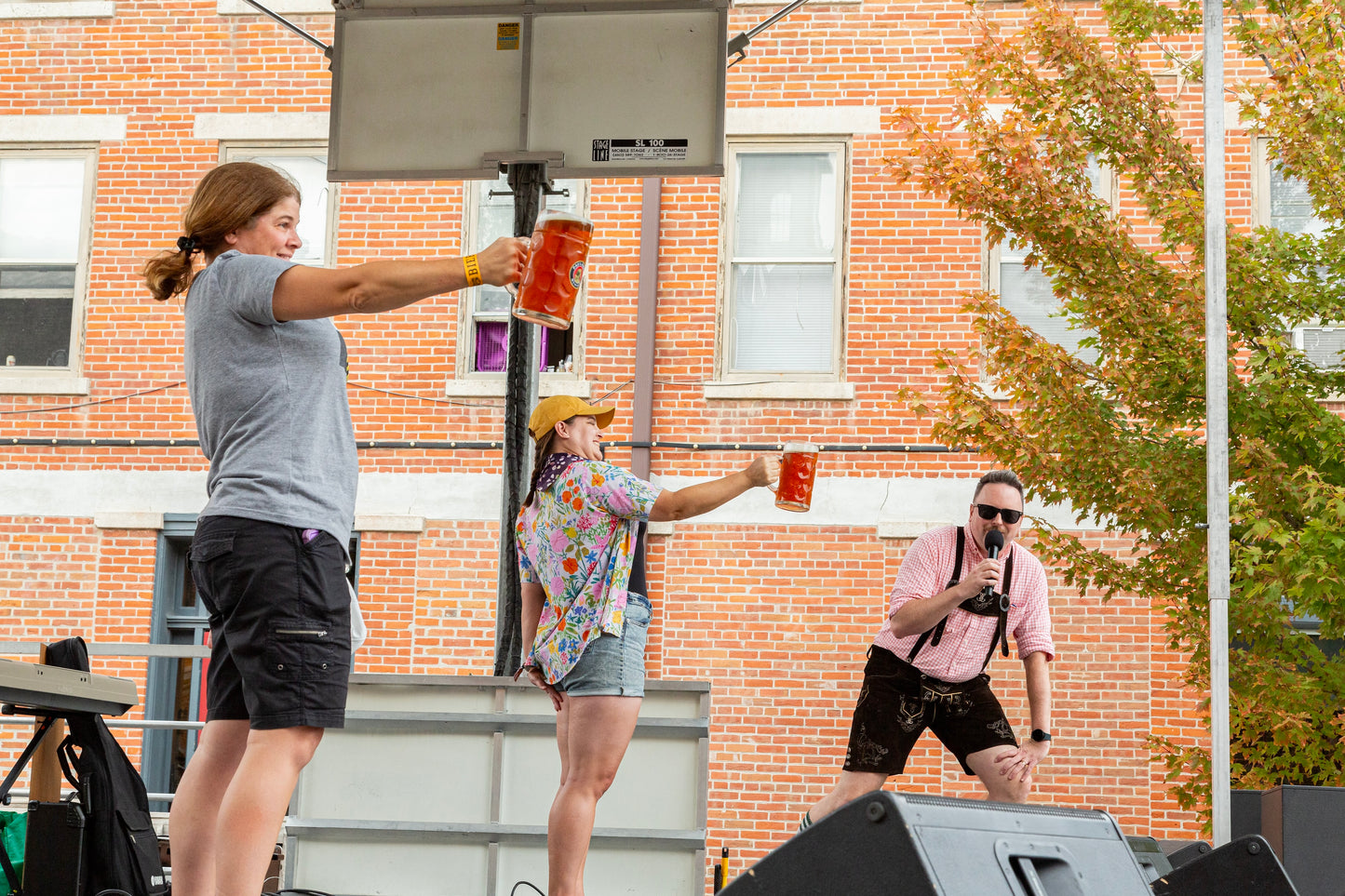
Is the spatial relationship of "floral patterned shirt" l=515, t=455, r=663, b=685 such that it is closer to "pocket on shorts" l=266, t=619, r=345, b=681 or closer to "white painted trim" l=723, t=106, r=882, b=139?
"pocket on shorts" l=266, t=619, r=345, b=681

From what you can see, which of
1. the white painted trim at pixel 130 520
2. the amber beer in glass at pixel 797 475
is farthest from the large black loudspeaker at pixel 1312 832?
the white painted trim at pixel 130 520

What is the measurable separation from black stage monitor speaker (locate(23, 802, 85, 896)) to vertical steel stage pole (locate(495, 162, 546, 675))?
1973 mm

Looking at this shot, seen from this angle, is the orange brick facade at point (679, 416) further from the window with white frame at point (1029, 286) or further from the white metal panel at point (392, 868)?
the white metal panel at point (392, 868)

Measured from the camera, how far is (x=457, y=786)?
16.8 ft

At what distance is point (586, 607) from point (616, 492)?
32cm

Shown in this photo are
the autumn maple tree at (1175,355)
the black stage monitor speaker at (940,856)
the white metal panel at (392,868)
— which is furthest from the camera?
the autumn maple tree at (1175,355)

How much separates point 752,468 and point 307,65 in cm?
→ 819

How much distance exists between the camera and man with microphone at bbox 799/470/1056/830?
4.88 m

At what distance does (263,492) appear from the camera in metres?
2.84

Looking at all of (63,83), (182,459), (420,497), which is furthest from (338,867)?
(63,83)

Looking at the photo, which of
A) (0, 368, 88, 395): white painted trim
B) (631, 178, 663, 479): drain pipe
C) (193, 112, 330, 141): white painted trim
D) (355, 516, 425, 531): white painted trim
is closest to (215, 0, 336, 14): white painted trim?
(193, 112, 330, 141): white painted trim

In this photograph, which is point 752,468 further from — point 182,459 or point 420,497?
point 182,459

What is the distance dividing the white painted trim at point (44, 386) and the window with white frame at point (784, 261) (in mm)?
4659

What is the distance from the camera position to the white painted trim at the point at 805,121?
10.5 m
